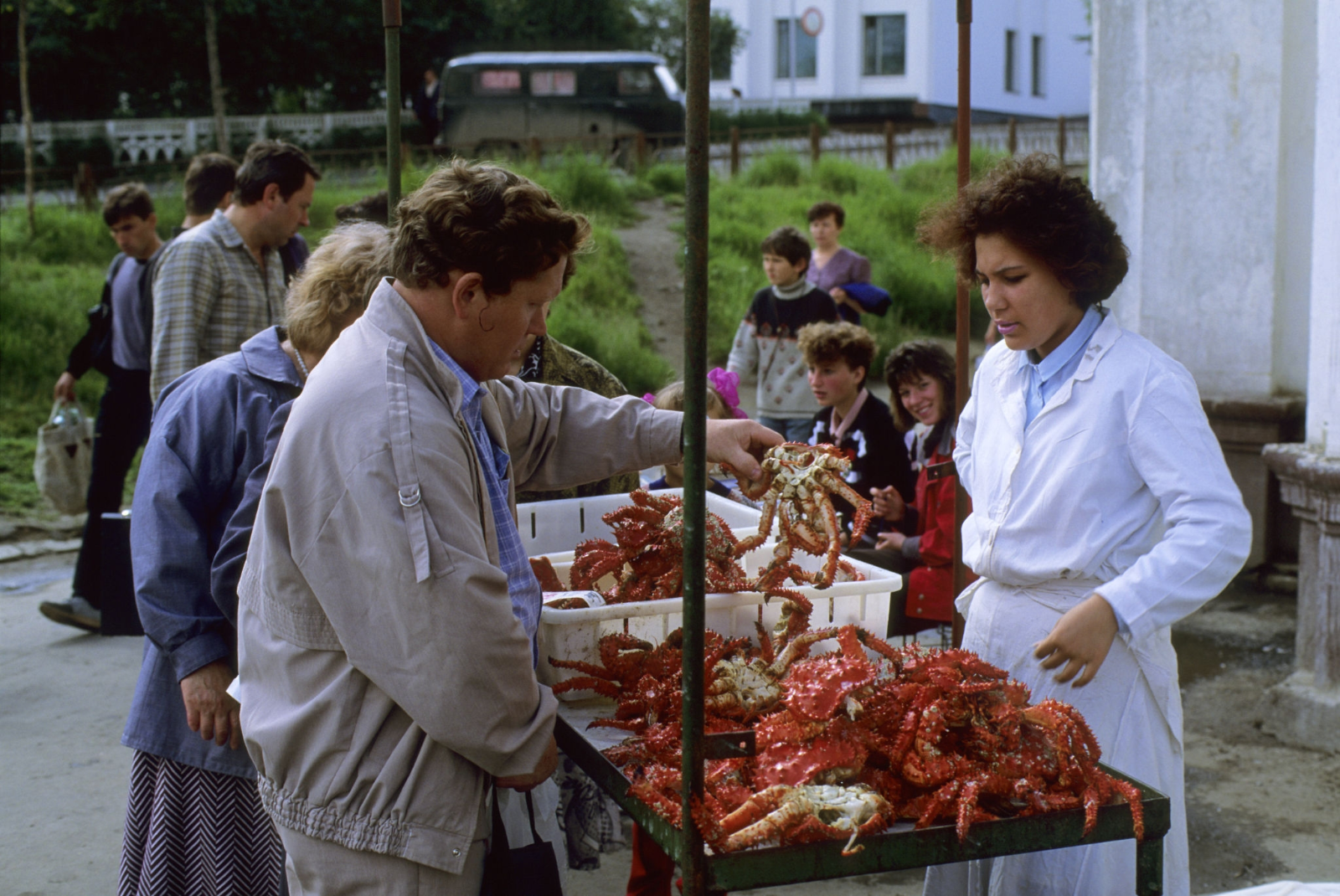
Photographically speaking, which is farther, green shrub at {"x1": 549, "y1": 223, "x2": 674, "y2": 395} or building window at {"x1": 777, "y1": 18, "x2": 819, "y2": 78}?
building window at {"x1": 777, "y1": 18, "x2": 819, "y2": 78}

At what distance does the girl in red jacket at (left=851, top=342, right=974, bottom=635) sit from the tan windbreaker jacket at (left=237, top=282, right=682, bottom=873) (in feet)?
6.19

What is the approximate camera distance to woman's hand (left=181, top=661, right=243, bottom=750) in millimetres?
2514

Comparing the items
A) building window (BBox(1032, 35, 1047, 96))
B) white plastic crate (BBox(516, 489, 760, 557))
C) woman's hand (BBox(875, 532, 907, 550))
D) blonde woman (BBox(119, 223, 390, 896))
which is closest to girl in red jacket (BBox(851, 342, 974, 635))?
woman's hand (BBox(875, 532, 907, 550))

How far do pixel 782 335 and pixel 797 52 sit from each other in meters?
30.4

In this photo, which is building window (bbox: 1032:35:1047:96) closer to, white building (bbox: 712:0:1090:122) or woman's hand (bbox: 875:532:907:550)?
white building (bbox: 712:0:1090:122)

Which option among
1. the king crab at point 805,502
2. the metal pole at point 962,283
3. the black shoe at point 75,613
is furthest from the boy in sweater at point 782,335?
the king crab at point 805,502

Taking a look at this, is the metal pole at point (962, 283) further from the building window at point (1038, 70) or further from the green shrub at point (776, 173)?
the building window at point (1038, 70)

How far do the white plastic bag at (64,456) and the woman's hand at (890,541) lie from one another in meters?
4.64

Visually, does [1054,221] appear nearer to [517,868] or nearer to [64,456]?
[517,868]

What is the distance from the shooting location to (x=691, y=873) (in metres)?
1.72

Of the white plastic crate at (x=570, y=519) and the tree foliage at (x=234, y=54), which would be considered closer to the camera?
the white plastic crate at (x=570, y=519)

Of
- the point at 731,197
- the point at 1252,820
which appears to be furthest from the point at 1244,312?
the point at 731,197

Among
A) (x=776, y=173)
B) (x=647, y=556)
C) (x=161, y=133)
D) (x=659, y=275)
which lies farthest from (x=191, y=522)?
(x=161, y=133)

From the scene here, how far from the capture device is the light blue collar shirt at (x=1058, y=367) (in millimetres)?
2436
